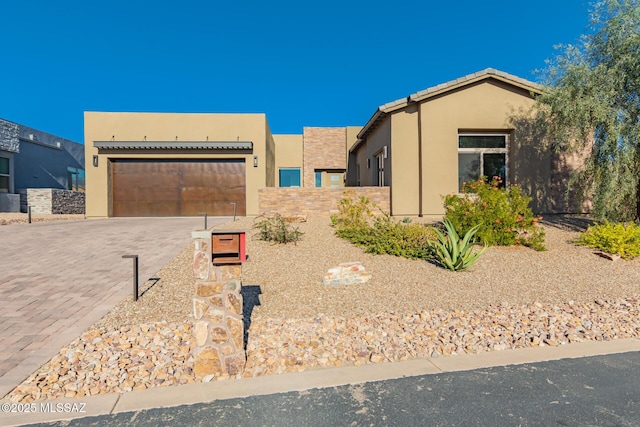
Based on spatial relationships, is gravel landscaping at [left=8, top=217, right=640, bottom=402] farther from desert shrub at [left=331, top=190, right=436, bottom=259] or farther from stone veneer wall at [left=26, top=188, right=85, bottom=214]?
stone veneer wall at [left=26, top=188, right=85, bottom=214]

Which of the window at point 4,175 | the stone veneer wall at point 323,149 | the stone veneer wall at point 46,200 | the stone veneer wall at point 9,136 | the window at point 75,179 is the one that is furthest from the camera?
the window at point 75,179

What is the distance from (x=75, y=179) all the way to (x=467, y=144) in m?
29.3

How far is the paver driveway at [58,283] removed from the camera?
329cm

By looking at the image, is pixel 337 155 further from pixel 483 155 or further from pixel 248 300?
pixel 248 300

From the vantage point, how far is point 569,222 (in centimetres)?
1036

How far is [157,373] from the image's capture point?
287 cm

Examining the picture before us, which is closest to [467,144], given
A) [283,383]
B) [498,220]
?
[498,220]

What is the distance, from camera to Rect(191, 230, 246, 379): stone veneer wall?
9.53 feet

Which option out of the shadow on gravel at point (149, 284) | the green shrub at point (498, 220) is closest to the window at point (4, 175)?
the shadow on gravel at point (149, 284)

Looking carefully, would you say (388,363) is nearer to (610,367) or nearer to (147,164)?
(610,367)

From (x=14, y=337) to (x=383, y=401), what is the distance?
3.72 metres

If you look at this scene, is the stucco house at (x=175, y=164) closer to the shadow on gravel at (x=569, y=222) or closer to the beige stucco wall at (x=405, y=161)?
the beige stucco wall at (x=405, y=161)

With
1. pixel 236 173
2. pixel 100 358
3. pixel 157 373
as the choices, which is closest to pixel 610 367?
pixel 157 373

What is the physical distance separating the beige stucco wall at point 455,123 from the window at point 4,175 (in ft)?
75.8
